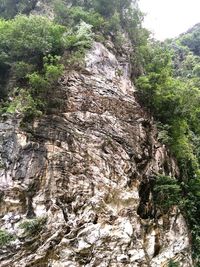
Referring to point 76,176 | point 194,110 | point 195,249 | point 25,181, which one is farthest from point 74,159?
point 194,110

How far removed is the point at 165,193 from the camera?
14.4 metres

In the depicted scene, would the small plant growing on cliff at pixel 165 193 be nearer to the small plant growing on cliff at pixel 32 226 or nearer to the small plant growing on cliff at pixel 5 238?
the small plant growing on cliff at pixel 32 226

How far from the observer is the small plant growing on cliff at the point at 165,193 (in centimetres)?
1420

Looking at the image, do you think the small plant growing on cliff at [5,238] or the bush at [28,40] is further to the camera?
the bush at [28,40]

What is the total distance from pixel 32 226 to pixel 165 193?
5.35m

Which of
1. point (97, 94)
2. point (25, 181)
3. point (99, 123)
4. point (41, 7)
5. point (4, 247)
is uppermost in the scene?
point (41, 7)

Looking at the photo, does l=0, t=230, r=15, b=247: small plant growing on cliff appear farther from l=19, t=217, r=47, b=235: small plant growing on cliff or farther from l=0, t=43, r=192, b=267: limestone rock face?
l=19, t=217, r=47, b=235: small plant growing on cliff

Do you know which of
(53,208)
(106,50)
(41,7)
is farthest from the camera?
(41,7)

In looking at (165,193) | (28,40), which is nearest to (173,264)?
(165,193)

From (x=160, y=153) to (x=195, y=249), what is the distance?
401cm

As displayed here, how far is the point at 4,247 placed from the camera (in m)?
10.7

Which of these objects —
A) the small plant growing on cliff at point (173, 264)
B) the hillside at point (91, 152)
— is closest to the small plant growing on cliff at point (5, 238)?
the hillside at point (91, 152)

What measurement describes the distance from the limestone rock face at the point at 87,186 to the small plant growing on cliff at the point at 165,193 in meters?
0.31

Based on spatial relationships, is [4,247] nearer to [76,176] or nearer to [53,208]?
[53,208]
